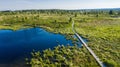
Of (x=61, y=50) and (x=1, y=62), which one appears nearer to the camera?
(x=1, y=62)

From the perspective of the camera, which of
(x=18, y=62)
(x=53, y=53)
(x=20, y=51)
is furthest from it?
(x=20, y=51)

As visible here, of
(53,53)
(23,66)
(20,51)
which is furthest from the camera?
(20,51)

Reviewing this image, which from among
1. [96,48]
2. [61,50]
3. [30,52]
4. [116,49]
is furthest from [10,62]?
[116,49]

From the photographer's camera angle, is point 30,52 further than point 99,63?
Yes

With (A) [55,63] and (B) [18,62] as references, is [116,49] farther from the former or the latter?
(B) [18,62]

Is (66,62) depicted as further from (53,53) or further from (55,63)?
(53,53)

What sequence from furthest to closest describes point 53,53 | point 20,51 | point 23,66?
point 20,51
point 53,53
point 23,66

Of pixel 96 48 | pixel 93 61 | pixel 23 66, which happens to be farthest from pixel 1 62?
pixel 96 48

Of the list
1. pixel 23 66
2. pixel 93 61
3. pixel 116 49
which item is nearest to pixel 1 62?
pixel 23 66
